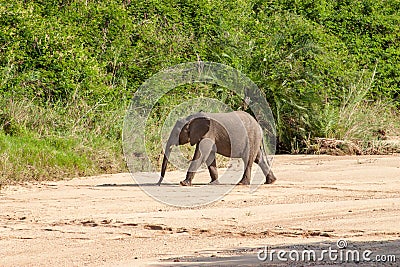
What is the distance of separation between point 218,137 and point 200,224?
405 cm

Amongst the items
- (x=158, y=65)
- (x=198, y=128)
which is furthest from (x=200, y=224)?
(x=158, y=65)

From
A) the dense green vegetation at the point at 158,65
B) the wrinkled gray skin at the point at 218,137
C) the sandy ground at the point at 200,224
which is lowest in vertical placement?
the sandy ground at the point at 200,224

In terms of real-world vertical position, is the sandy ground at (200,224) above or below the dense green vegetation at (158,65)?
below

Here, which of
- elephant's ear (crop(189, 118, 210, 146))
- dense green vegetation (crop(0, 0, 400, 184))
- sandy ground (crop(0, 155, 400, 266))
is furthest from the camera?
dense green vegetation (crop(0, 0, 400, 184))

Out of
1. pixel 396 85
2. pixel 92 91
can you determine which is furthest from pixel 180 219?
pixel 396 85

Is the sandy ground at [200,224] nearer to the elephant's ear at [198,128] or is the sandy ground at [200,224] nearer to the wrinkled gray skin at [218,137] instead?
the wrinkled gray skin at [218,137]

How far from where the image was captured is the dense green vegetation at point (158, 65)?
15492 millimetres

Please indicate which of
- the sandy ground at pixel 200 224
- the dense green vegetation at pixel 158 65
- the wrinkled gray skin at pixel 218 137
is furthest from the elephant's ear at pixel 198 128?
the dense green vegetation at pixel 158 65

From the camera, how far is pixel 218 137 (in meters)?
13.2

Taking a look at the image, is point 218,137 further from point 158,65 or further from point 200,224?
point 158,65

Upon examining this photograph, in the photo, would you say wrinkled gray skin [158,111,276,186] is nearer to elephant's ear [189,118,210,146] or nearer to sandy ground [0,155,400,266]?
elephant's ear [189,118,210,146]

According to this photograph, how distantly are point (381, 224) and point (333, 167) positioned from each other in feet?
21.5

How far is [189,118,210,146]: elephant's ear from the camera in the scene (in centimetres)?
1305

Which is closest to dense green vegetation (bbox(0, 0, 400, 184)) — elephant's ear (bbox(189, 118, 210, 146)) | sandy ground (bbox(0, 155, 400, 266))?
sandy ground (bbox(0, 155, 400, 266))
